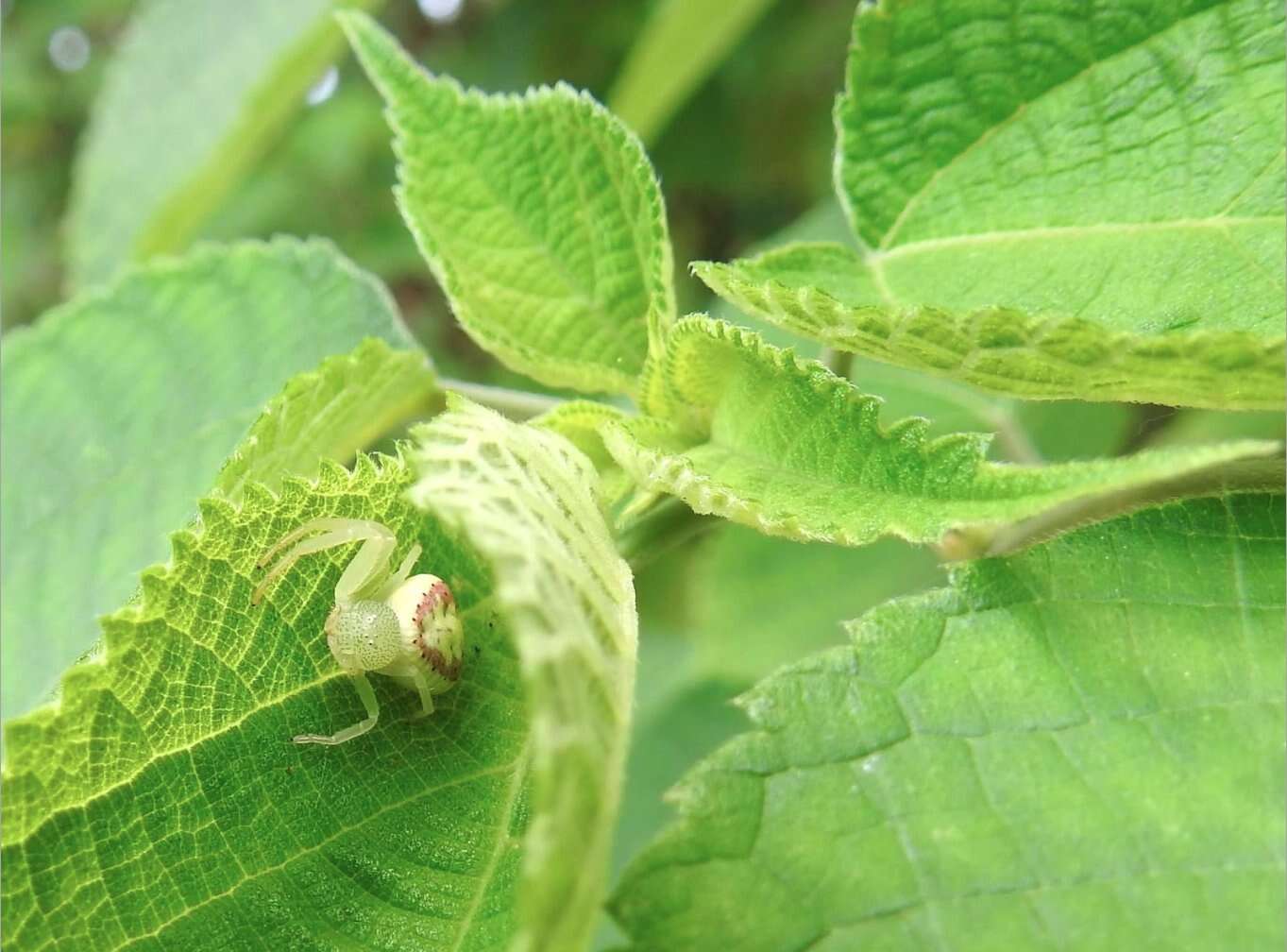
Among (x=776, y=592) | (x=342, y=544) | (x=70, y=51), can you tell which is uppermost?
(x=70, y=51)

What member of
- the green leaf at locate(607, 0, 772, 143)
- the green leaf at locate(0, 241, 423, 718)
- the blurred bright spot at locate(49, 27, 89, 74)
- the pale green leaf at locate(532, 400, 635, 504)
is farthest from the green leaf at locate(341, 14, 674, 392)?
the blurred bright spot at locate(49, 27, 89, 74)

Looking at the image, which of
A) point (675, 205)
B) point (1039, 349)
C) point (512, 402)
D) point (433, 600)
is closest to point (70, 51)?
point (675, 205)

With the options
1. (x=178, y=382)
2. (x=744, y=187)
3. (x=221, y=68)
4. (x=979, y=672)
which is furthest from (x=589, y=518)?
(x=744, y=187)

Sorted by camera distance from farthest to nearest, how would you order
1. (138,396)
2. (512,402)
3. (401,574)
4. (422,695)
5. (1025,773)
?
(138,396) → (512,402) → (401,574) → (422,695) → (1025,773)

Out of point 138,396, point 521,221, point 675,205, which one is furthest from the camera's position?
point 675,205

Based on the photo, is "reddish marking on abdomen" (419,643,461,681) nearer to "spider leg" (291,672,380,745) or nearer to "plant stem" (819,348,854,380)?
"spider leg" (291,672,380,745)

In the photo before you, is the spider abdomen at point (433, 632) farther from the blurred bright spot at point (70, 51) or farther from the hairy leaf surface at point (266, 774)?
the blurred bright spot at point (70, 51)

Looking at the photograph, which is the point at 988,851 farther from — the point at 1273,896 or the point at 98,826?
the point at 98,826

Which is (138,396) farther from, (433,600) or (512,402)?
(433,600)
